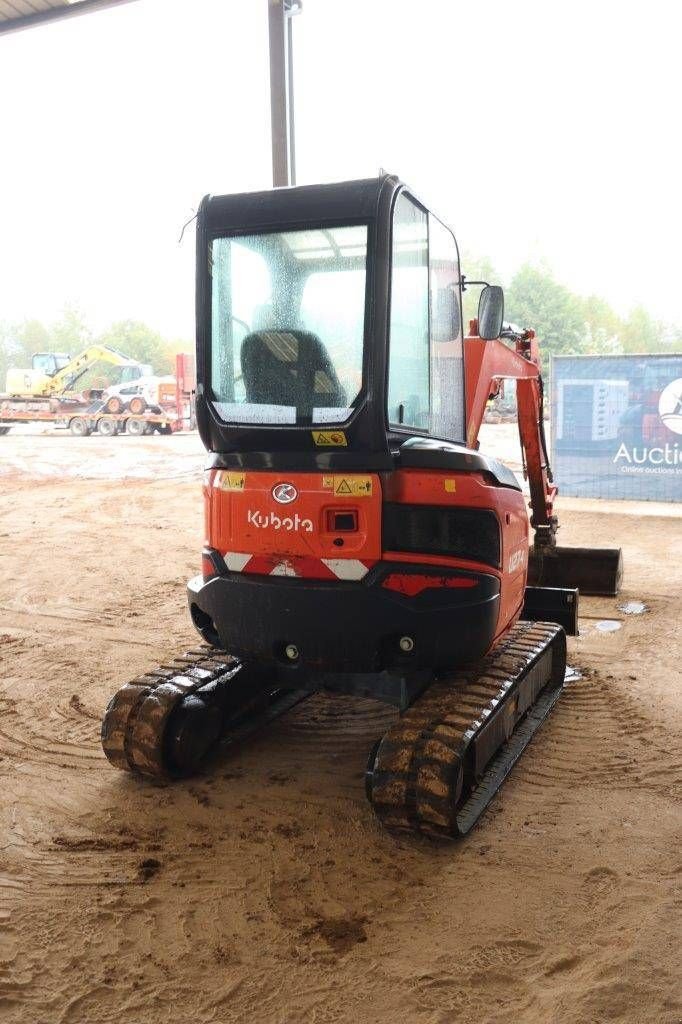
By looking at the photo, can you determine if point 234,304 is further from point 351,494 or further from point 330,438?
point 351,494

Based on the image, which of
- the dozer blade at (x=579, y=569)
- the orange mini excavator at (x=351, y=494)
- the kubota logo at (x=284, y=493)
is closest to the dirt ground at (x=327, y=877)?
the orange mini excavator at (x=351, y=494)

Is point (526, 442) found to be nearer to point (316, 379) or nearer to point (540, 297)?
point (316, 379)

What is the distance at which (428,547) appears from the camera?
3.47 meters

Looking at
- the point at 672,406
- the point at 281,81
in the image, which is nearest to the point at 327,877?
the point at 281,81

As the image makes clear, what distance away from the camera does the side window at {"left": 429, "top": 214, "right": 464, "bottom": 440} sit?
379cm

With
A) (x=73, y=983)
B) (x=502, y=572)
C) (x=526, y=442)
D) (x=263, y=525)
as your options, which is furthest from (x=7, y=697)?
(x=526, y=442)

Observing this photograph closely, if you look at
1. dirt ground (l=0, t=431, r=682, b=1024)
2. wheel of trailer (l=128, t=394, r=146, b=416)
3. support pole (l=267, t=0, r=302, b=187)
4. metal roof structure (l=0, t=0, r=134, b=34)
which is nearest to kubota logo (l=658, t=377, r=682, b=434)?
support pole (l=267, t=0, r=302, b=187)

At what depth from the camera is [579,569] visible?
7.02 meters

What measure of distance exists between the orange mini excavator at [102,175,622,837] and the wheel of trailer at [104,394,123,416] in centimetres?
2164

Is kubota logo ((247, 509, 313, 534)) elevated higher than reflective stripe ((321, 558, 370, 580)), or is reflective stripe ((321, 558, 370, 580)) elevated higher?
kubota logo ((247, 509, 313, 534))

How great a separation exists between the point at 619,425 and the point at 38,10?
786cm

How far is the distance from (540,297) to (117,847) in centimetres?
3938

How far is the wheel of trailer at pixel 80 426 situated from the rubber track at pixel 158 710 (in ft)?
67.6

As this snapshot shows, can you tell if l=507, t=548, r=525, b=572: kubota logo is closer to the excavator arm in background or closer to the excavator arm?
the excavator arm
